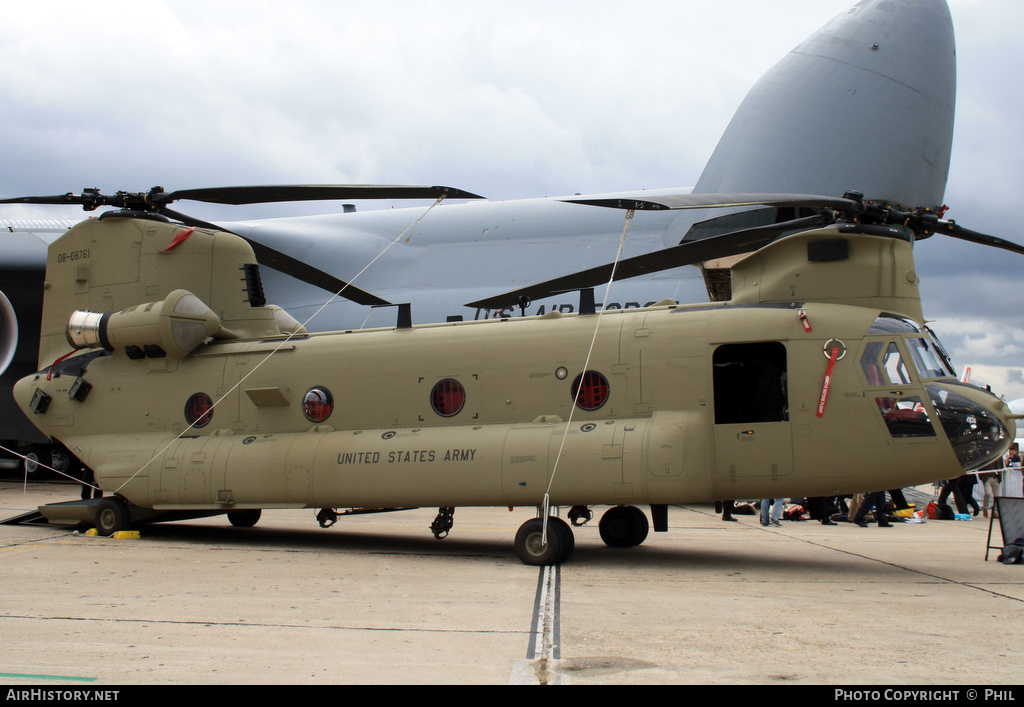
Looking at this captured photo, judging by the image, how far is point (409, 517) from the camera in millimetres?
16234

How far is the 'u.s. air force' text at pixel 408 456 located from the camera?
384 inches

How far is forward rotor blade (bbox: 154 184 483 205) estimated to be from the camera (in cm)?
991

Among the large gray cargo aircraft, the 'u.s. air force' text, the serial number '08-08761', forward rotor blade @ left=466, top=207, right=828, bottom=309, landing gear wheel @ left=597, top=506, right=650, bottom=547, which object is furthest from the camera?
the large gray cargo aircraft

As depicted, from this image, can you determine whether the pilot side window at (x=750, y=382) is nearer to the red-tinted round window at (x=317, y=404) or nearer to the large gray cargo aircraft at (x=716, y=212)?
the red-tinted round window at (x=317, y=404)

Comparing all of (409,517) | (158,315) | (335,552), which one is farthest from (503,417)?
(409,517)

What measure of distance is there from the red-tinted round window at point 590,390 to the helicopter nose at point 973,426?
3.28m

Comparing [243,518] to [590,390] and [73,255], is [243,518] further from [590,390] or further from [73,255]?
[590,390]

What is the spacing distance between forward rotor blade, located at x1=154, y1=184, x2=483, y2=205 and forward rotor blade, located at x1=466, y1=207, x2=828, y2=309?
1368 millimetres

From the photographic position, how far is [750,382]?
9188 mm

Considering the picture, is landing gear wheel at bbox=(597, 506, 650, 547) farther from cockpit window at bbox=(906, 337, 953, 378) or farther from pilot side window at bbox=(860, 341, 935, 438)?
cockpit window at bbox=(906, 337, 953, 378)

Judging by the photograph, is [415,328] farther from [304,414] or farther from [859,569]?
[859,569]

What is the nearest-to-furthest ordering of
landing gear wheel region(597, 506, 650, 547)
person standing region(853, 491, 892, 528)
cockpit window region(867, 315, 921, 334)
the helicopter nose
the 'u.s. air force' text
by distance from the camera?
the helicopter nose, cockpit window region(867, 315, 921, 334), the 'u.s. air force' text, landing gear wheel region(597, 506, 650, 547), person standing region(853, 491, 892, 528)

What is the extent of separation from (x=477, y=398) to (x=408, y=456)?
3.42 ft

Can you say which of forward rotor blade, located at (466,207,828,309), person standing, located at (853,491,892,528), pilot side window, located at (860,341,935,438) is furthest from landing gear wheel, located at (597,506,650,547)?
person standing, located at (853,491,892,528)
